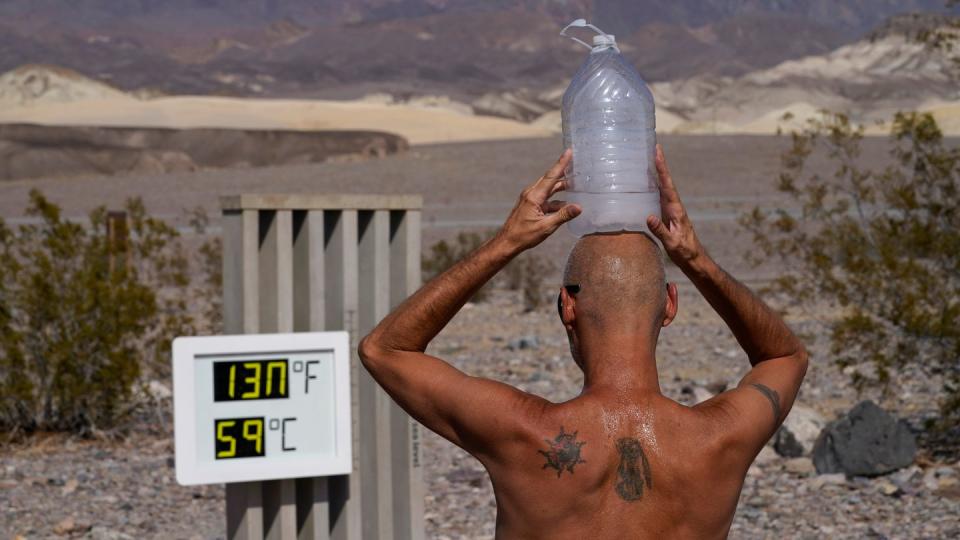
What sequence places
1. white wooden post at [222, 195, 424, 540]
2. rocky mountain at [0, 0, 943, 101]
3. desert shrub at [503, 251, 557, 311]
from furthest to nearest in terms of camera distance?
1. rocky mountain at [0, 0, 943, 101]
2. desert shrub at [503, 251, 557, 311]
3. white wooden post at [222, 195, 424, 540]

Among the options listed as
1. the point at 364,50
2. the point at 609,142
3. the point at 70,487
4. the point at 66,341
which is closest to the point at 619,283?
the point at 609,142

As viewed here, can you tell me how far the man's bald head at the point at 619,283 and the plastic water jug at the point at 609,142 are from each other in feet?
0.98

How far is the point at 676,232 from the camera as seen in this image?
328 cm

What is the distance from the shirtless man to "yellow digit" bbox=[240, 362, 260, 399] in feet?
8.22

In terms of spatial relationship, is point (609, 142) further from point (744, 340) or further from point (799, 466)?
point (799, 466)

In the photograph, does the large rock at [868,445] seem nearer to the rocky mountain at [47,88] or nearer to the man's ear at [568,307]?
the man's ear at [568,307]

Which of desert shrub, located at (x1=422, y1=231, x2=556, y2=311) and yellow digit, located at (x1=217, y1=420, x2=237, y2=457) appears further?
desert shrub, located at (x1=422, y1=231, x2=556, y2=311)

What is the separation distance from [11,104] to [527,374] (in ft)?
251

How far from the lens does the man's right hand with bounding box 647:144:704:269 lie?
10.6 feet

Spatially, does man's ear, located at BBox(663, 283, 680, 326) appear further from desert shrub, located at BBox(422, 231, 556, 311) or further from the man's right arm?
desert shrub, located at BBox(422, 231, 556, 311)

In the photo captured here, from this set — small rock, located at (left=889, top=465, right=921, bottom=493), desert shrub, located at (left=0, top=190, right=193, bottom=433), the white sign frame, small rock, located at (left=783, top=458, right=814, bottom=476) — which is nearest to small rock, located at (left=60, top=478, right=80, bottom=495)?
desert shrub, located at (left=0, top=190, right=193, bottom=433)

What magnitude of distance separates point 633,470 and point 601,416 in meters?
0.13

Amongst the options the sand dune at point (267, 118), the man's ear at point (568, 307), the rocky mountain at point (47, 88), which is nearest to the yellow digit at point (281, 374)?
the man's ear at point (568, 307)

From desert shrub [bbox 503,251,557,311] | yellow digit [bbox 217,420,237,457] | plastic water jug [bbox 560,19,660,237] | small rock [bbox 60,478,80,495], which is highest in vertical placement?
plastic water jug [bbox 560,19,660,237]
